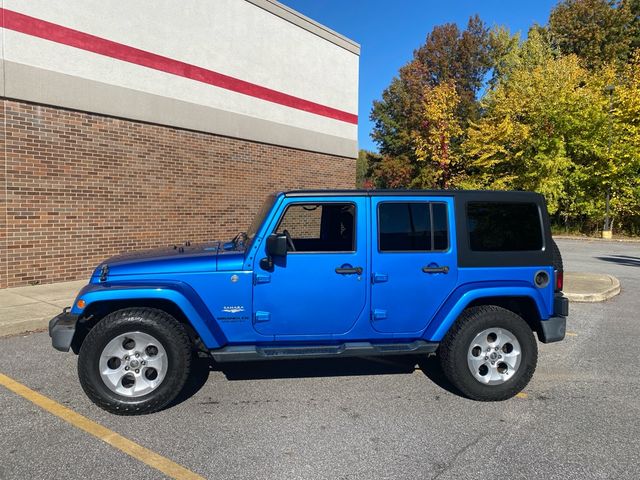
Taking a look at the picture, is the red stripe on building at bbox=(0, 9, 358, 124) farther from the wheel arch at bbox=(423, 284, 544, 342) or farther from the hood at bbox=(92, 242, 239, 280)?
the wheel arch at bbox=(423, 284, 544, 342)

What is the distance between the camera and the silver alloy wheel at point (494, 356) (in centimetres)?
386

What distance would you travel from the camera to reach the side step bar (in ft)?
12.0


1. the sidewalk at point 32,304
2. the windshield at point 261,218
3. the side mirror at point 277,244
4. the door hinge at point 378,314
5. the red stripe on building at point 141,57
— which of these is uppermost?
the red stripe on building at point 141,57

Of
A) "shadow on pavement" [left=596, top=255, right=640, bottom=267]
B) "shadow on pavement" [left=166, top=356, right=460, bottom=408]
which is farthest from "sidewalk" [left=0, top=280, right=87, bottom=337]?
"shadow on pavement" [left=596, top=255, right=640, bottom=267]

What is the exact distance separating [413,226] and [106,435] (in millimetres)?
2912

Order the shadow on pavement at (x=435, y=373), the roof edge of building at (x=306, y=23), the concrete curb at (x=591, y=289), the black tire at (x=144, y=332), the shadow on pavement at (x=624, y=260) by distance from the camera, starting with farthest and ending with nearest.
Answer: the shadow on pavement at (x=624, y=260) → the roof edge of building at (x=306, y=23) → the concrete curb at (x=591, y=289) → the shadow on pavement at (x=435, y=373) → the black tire at (x=144, y=332)

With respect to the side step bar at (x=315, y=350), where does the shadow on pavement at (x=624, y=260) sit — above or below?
below

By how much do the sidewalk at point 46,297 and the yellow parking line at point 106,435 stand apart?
2002 millimetres

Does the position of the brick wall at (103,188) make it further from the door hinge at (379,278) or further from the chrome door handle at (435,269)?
the chrome door handle at (435,269)

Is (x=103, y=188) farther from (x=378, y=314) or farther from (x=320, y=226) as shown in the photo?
(x=378, y=314)

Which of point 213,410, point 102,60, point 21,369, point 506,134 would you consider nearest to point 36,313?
point 21,369

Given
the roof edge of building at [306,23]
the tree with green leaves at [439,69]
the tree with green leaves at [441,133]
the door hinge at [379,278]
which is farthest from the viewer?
the tree with green leaves at [439,69]

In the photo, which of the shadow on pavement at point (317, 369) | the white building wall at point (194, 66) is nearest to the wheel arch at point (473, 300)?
the shadow on pavement at point (317, 369)

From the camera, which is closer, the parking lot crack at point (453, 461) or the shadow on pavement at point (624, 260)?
the parking lot crack at point (453, 461)
